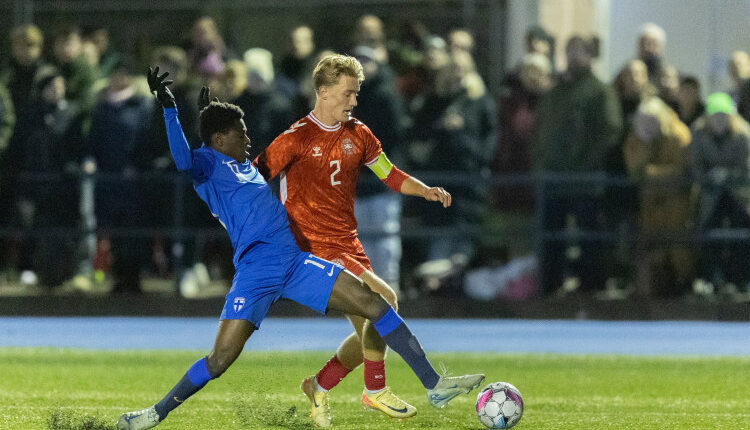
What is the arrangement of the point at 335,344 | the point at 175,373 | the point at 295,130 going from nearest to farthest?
the point at 295,130 → the point at 175,373 → the point at 335,344

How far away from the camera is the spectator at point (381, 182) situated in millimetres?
13008

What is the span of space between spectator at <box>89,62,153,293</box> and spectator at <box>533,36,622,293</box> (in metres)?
4.13

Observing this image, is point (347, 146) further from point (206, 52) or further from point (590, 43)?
point (206, 52)

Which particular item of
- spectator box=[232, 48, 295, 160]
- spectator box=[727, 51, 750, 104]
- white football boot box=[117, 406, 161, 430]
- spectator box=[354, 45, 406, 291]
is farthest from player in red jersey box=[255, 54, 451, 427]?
spectator box=[727, 51, 750, 104]

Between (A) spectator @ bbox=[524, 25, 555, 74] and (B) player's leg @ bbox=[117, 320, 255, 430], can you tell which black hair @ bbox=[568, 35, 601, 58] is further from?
(B) player's leg @ bbox=[117, 320, 255, 430]

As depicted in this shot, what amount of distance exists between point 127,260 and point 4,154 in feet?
5.66

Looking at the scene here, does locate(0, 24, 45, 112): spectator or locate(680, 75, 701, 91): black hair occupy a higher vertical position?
locate(0, 24, 45, 112): spectator

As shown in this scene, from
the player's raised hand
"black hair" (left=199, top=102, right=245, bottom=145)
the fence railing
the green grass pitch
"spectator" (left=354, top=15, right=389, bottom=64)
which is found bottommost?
the green grass pitch

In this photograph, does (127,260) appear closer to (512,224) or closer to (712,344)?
(512,224)

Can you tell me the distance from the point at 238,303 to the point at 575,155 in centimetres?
742

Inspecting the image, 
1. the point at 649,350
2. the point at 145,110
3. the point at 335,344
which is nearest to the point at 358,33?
the point at 145,110

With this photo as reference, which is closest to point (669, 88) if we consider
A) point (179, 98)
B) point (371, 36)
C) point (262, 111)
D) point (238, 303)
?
point (371, 36)

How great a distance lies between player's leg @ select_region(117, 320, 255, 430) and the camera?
6.68m

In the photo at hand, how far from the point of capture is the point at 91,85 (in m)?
14.4
